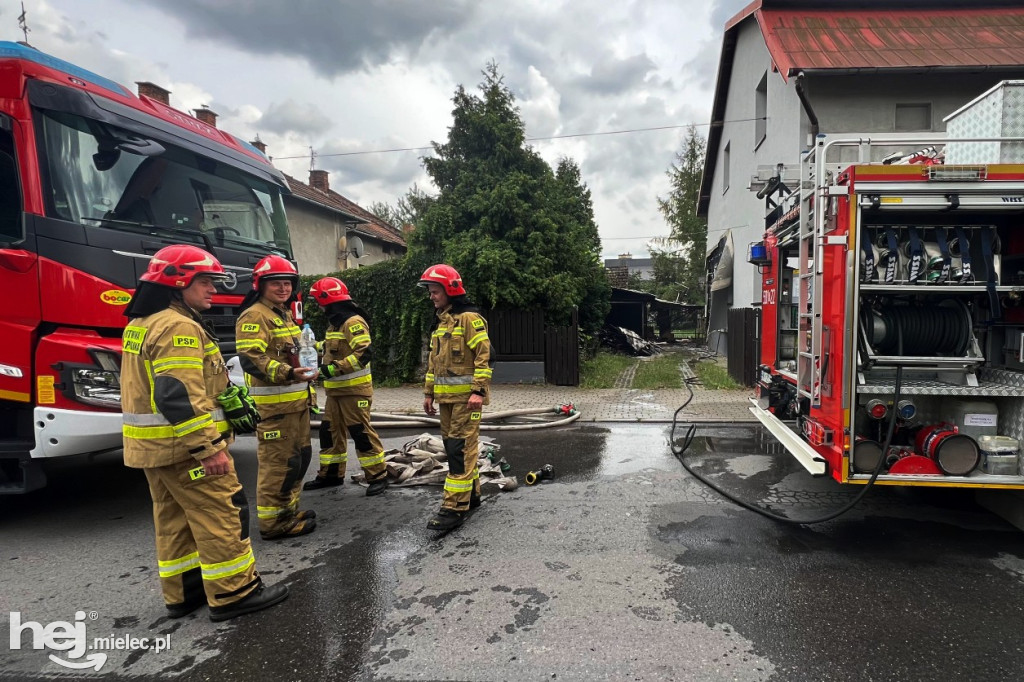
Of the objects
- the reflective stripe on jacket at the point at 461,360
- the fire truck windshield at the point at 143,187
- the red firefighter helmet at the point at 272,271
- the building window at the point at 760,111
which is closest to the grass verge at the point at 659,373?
the building window at the point at 760,111

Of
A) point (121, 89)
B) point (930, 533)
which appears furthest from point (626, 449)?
point (121, 89)

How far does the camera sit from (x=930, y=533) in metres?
3.99

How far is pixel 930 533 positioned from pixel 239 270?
5913 mm

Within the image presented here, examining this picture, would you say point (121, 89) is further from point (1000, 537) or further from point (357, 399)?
point (1000, 537)

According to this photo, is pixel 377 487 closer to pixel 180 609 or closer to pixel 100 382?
pixel 180 609

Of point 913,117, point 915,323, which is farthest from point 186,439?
point 913,117

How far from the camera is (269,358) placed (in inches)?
157

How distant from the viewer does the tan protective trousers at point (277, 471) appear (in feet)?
13.2

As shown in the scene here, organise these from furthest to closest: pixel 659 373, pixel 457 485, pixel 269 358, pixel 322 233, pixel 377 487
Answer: pixel 322 233 < pixel 659 373 < pixel 377 487 < pixel 457 485 < pixel 269 358

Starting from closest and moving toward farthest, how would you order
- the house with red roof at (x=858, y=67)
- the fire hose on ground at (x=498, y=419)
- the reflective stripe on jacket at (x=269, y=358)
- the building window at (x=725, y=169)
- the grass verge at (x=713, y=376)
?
the reflective stripe on jacket at (x=269, y=358) → the fire hose on ground at (x=498, y=419) → the house with red roof at (x=858, y=67) → the grass verge at (x=713, y=376) → the building window at (x=725, y=169)

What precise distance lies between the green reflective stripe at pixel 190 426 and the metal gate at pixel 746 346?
951 centimetres

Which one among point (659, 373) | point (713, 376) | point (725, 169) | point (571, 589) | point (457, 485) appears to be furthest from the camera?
point (725, 169)

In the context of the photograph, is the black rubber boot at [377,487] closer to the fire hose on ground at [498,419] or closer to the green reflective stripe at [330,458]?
the green reflective stripe at [330,458]

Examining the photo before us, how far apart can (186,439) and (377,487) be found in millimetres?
2459
